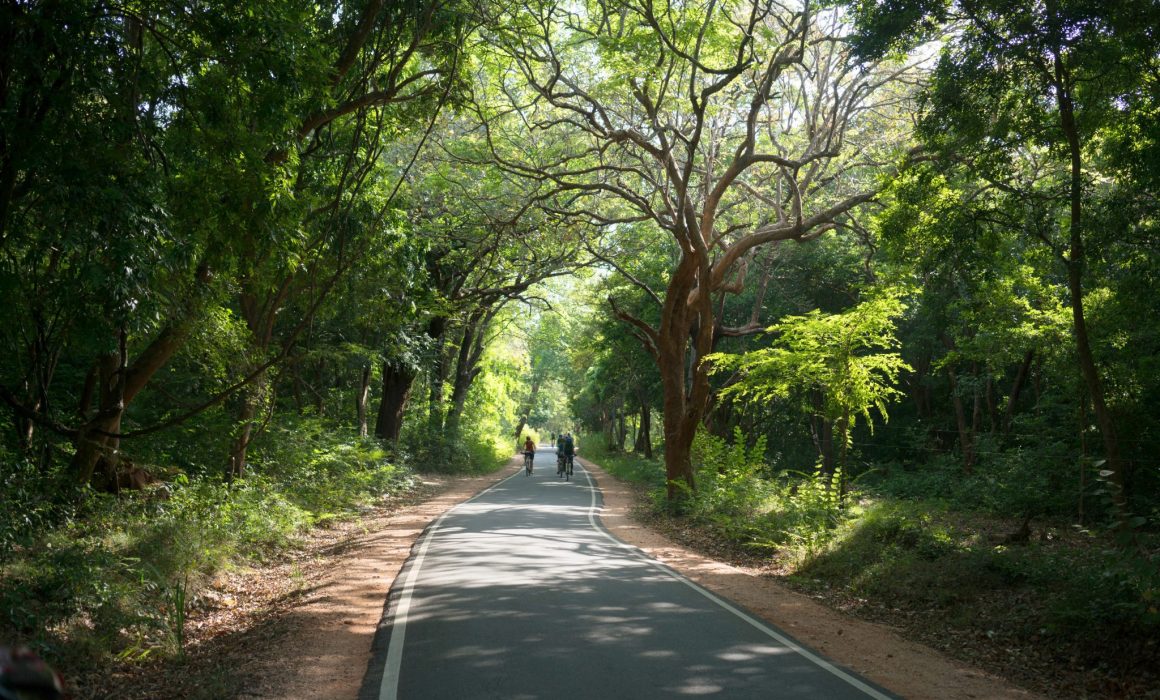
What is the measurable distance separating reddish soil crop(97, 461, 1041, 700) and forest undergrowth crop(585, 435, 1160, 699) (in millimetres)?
611

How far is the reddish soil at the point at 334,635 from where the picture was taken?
6.50 metres

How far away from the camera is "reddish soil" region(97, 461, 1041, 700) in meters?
6.50

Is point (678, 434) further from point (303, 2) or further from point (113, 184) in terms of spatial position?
point (113, 184)

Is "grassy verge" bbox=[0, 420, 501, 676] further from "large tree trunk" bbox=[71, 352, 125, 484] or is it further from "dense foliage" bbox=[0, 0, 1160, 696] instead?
"large tree trunk" bbox=[71, 352, 125, 484]

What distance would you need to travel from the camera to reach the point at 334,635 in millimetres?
7957

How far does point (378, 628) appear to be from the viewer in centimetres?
800

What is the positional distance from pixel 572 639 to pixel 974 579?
542cm

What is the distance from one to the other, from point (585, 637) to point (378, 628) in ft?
6.93

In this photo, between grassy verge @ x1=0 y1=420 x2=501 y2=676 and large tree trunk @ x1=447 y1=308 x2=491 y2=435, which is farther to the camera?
large tree trunk @ x1=447 y1=308 x2=491 y2=435

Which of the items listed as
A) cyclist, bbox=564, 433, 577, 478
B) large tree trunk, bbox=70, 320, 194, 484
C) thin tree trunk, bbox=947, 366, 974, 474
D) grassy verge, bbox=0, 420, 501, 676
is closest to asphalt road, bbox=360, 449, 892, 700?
grassy verge, bbox=0, 420, 501, 676

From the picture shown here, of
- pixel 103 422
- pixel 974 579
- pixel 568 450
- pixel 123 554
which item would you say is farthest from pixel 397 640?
pixel 568 450

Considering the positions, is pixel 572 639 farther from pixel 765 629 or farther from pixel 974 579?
pixel 974 579

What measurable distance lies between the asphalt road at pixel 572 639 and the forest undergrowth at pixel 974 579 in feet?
6.70

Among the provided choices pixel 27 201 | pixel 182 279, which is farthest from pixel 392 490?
pixel 27 201
